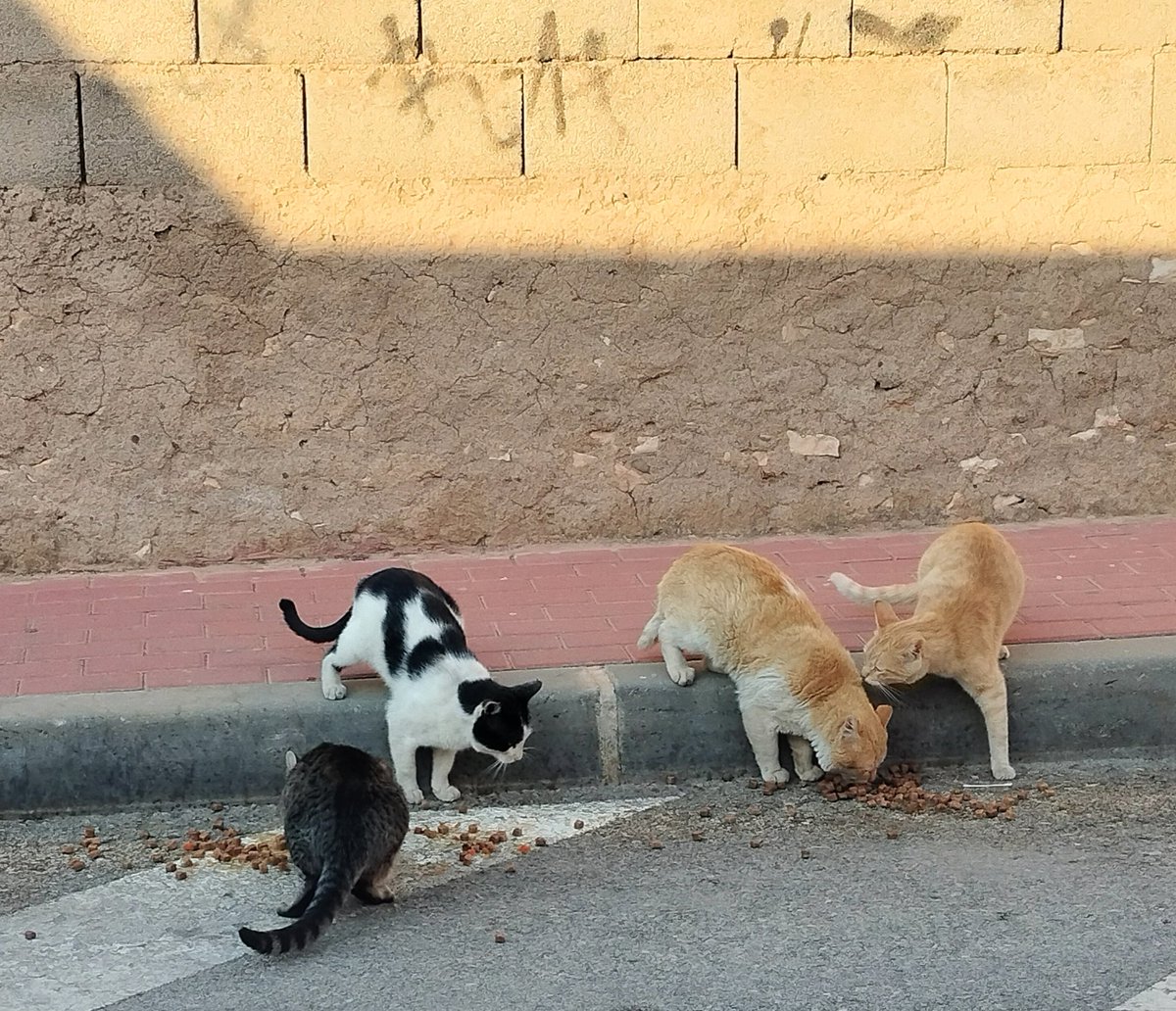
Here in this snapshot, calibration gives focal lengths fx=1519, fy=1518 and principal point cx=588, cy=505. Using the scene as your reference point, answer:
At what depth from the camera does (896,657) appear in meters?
4.82

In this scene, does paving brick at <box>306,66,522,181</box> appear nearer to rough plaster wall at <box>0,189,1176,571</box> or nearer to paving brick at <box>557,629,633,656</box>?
rough plaster wall at <box>0,189,1176,571</box>

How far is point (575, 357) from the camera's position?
653 centimetres

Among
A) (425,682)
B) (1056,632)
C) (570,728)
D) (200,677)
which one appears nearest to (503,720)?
(425,682)

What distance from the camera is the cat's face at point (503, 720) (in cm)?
452

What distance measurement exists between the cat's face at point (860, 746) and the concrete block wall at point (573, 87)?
2791mm

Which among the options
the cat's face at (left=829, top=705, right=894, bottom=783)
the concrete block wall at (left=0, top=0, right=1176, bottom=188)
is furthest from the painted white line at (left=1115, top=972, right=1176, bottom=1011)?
the concrete block wall at (left=0, top=0, right=1176, bottom=188)

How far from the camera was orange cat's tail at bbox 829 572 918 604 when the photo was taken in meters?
5.48

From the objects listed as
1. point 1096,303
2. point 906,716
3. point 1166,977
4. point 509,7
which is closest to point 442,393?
point 509,7

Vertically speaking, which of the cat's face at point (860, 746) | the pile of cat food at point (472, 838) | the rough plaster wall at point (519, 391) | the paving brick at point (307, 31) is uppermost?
the paving brick at point (307, 31)

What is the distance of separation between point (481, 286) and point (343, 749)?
9.14 feet

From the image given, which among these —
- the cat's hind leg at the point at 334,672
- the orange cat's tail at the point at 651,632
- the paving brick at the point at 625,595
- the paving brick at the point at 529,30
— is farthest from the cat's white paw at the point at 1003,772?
the paving brick at the point at 529,30

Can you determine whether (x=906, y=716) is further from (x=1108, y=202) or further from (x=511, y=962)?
(x=1108, y=202)

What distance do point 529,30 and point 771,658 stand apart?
2.96 metres

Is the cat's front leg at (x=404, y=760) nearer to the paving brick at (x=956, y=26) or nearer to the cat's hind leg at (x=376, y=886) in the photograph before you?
the cat's hind leg at (x=376, y=886)
